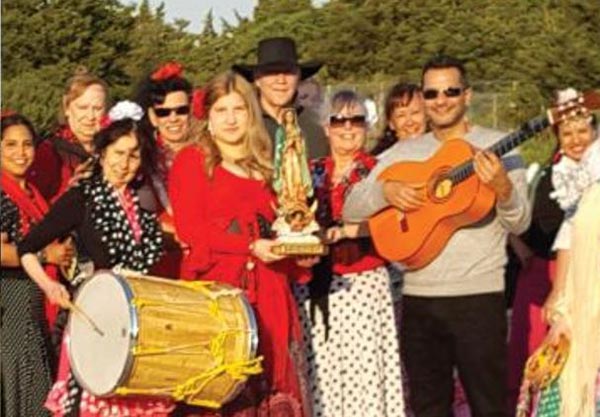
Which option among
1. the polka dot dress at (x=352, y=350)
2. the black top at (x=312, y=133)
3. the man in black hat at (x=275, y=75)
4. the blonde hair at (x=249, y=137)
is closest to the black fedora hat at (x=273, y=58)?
the man in black hat at (x=275, y=75)

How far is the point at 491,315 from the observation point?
274 inches

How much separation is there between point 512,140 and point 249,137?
1063mm

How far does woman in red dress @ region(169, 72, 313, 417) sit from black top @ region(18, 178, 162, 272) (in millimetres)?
174

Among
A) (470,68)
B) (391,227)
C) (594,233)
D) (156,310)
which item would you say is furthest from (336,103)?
(470,68)

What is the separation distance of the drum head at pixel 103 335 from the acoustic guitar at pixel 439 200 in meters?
1.40

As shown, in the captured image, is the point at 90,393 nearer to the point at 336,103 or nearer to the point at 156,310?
the point at 156,310

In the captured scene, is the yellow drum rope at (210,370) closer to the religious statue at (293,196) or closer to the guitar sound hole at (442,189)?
the religious statue at (293,196)

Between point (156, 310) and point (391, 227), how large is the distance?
1.38 m

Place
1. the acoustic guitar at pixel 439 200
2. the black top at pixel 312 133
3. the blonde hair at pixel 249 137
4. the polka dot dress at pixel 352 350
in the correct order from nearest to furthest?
the blonde hair at pixel 249 137 → the acoustic guitar at pixel 439 200 → the polka dot dress at pixel 352 350 → the black top at pixel 312 133

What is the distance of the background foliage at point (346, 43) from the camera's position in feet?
89.1

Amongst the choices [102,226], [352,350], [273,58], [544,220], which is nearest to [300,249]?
[102,226]

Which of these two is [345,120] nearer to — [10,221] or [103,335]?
[10,221]

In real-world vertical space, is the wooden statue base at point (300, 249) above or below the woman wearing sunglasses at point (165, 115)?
below

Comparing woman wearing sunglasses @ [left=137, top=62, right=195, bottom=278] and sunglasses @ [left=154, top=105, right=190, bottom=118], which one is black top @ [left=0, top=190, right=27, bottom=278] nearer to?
woman wearing sunglasses @ [left=137, top=62, right=195, bottom=278]
